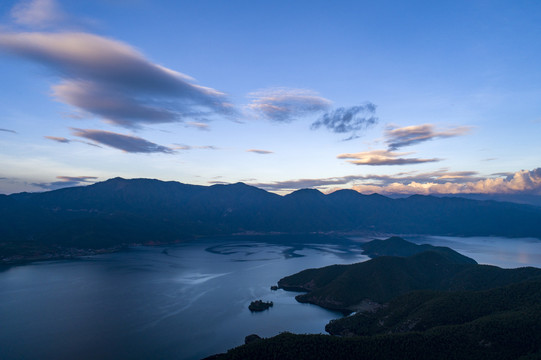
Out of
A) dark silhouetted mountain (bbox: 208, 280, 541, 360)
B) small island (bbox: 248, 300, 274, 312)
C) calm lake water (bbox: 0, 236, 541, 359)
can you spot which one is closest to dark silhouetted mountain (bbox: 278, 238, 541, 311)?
calm lake water (bbox: 0, 236, 541, 359)

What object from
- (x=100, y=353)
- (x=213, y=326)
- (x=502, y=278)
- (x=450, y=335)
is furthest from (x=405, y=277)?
(x=100, y=353)

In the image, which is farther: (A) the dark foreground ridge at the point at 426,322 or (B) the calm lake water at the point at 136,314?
(B) the calm lake water at the point at 136,314

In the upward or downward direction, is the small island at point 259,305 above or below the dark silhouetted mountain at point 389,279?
below

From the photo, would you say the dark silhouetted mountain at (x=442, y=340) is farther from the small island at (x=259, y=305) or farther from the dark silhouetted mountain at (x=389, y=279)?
the small island at (x=259, y=305)

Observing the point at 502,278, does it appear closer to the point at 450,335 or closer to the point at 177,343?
the point at 450,335

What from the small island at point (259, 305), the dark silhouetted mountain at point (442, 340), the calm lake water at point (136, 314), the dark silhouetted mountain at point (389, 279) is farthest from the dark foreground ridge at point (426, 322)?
the small island at point (259, 305)

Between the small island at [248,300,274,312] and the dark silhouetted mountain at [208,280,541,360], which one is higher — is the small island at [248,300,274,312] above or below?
below

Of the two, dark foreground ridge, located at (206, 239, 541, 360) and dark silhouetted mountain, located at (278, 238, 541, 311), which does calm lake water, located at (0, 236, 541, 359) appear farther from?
dark foreground ridge, located at (206, 239, 541, 360)
